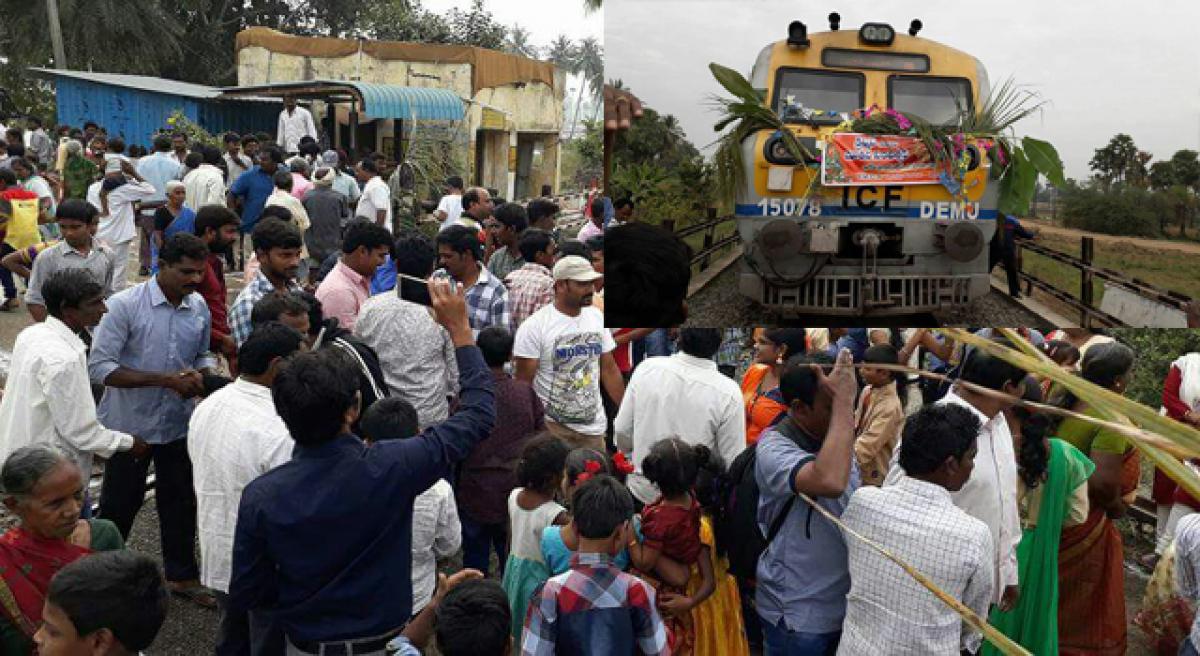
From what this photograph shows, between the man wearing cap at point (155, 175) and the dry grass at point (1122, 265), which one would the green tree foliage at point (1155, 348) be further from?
the man wearing cap at point (155, 175)

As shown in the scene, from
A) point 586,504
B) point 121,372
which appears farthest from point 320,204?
point 586,504

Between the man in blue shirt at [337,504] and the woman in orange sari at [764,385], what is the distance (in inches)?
64.5

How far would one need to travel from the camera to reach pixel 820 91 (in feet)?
5.59

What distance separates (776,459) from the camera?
2.88 meters

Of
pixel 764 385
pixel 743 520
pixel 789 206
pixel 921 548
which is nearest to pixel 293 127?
pixel 764 385

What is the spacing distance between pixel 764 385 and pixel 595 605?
6.50ft

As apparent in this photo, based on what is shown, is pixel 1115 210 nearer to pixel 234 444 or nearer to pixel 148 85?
pixel 234 444

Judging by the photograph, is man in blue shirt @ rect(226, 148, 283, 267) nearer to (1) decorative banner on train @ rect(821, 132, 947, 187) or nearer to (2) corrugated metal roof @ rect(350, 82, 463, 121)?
(2) corrugated metal roof @ rect(350, 82, 463, 121)

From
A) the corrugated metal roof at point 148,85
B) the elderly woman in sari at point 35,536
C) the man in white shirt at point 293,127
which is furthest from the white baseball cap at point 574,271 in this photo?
the corrugated metal roof at point 148,85

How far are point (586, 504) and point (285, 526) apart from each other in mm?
823

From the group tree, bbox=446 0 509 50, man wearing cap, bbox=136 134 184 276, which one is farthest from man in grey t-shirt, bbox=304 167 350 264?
tree, bbox=446 0 509 50

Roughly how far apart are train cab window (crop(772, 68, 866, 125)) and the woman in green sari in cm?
188

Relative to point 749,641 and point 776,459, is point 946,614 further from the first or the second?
point 749,641

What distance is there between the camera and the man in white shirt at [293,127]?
15008 mm
